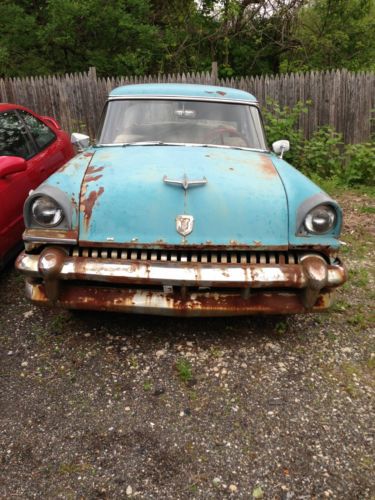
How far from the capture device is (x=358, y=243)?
5.09 m

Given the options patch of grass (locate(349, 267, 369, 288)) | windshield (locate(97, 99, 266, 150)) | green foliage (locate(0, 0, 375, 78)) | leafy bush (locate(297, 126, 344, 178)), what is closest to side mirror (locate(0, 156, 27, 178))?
windshield (locate(97, 99, 266, 150))

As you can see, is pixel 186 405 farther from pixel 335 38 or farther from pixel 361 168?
pixel 335 38

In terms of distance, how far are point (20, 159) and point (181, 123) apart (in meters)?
1.53

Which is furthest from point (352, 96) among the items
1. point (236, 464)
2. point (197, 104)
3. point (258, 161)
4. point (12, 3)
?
point (12, 3)

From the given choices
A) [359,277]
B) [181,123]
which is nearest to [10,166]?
[181,123]

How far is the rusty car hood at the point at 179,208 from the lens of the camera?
2.72m

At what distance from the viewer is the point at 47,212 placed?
2.78 meters

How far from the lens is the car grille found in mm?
2754

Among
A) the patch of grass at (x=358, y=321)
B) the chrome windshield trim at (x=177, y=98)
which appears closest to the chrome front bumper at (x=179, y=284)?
the patch of grass at (x=358, y=321)

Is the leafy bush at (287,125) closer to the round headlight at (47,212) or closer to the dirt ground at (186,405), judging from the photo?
the dirt ground at (186,405)

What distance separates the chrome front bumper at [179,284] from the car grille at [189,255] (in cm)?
7

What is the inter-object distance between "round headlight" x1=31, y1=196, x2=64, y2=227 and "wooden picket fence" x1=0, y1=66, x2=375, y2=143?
21.8ft

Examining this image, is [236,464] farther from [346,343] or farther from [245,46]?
[245,46]

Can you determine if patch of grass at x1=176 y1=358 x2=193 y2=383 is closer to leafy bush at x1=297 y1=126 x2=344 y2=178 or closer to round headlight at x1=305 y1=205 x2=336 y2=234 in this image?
round headlight at x1=305 y1=205 x2=336 y2=234
